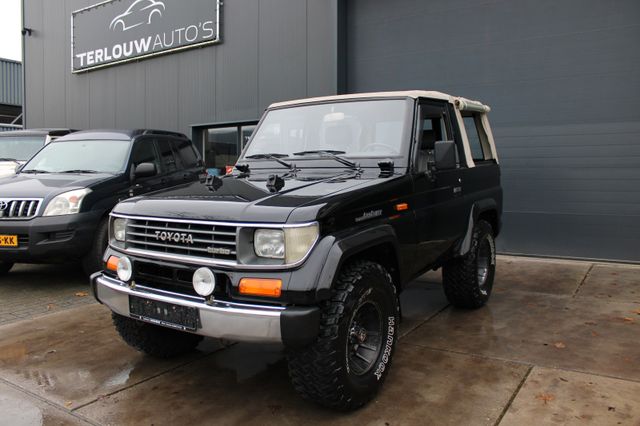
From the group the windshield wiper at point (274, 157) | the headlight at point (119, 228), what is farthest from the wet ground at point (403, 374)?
the windshield wiper at point (274, 157)

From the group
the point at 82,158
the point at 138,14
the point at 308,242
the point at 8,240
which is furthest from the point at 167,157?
the point at 138,14

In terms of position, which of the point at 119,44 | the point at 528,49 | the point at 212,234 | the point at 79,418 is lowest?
the point at 79,418

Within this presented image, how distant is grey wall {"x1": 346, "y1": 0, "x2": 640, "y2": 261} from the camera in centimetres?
736

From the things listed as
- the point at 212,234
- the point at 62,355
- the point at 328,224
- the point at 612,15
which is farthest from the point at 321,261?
the point at 612,15

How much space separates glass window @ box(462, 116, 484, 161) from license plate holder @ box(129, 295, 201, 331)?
3.39 m

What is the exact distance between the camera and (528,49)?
7945 millimetres

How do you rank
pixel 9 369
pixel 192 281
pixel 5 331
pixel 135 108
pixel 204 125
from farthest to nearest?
pixel 135 108
pixel 204 125
pixel 5 331
pixel 9 369
pixel 192 281

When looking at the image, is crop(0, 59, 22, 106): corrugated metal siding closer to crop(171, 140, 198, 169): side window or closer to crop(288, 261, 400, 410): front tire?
crop(171, 140, 198, 169): side window

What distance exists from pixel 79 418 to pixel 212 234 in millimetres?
1376

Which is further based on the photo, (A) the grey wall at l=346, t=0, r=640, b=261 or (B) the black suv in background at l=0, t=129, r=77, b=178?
(B) the black suv in background at l=0, t=129, r=77, b=178

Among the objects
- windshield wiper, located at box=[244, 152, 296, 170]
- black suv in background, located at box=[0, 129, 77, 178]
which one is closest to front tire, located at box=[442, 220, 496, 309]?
windshield wiper, located at box=[244, 152, 296, 170]

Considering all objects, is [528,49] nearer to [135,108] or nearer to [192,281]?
[192,281]

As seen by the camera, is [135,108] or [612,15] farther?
[135,108]

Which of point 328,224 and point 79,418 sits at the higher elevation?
point 328,224
